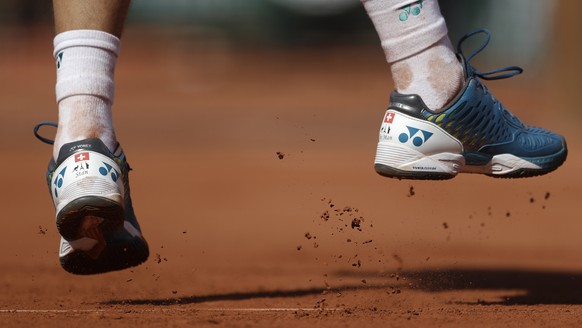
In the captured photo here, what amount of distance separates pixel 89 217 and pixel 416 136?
0.98m

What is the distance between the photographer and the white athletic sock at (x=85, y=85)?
360cm

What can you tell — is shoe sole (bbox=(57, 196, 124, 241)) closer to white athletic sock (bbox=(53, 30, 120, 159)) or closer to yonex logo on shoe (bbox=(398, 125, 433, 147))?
white athletic sock (bbox=(53, 30, 120, 159))

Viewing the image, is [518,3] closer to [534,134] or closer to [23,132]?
[23,132]

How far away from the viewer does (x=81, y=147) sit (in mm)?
3523

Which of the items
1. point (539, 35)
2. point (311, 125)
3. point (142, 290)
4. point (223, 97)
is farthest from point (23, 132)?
point (142, 290)

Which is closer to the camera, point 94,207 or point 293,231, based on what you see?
point 94,207

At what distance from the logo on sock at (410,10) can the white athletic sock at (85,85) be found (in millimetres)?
862

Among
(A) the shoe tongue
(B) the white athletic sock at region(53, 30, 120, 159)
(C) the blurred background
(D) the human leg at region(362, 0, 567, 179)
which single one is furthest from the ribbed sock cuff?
(C) the blurred background

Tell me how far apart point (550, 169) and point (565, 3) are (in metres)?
7.77

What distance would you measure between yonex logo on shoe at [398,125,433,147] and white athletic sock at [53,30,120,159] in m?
0.86

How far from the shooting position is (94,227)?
11.8 feet

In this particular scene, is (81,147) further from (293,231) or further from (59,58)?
(293,231)

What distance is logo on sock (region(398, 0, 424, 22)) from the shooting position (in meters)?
3.66

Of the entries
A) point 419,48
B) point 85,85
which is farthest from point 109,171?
point 419,48
